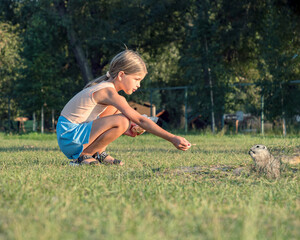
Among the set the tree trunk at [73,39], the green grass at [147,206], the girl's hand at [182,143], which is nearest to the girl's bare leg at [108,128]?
the green grass at [147,206]

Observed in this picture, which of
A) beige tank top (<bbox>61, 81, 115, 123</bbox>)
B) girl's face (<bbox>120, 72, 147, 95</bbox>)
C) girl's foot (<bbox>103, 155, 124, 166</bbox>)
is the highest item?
girl's face (<bbox>120, 72, 147, 95</bbox>)

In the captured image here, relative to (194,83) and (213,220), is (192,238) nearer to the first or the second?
(213,220)

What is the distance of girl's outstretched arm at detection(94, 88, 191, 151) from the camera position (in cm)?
414

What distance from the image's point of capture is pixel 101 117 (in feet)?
16.5

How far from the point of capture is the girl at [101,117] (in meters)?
4.67

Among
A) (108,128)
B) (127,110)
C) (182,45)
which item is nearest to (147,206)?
(127,110)

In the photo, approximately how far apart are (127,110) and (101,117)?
2.02ft

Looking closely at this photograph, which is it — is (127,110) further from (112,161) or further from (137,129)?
(112,161)

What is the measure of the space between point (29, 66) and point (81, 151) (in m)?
15.4

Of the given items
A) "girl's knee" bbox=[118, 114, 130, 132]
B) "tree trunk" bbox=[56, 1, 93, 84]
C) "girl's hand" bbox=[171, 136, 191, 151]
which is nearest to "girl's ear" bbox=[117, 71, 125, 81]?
"girl's knee" bbox=[118, 114, 130, 132]

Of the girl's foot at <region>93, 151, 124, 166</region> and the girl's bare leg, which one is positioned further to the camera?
the girl's foot at <region>93, 151, 124, 166</region>

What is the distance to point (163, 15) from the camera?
18312 mm

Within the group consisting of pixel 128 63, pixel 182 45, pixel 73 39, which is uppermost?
→ pixel 73 39

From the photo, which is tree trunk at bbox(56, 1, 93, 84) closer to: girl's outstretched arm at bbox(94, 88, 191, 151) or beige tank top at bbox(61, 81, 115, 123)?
beige tank top at bbox(61, 81, 115, 123)
